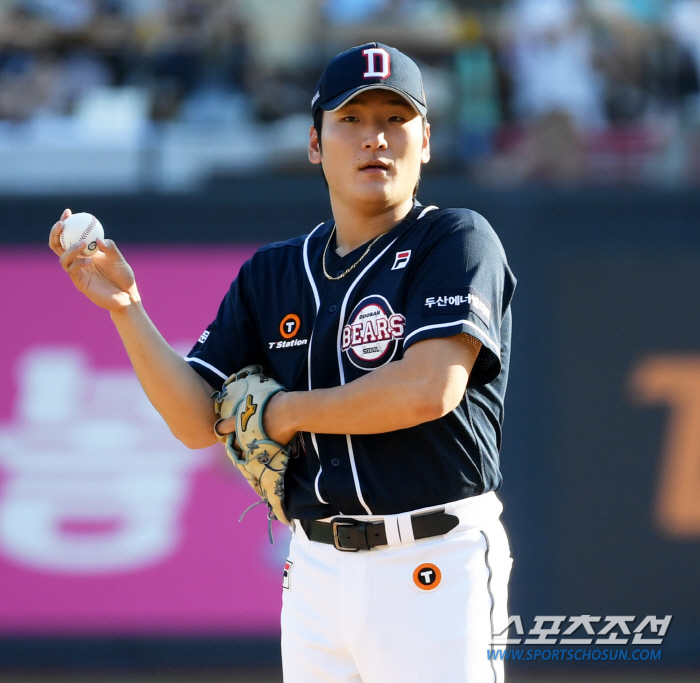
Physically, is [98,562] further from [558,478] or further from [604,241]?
[604,241]

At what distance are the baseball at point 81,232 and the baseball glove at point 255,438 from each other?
483 millimetres

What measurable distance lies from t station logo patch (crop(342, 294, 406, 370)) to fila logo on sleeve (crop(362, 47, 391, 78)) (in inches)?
20.7

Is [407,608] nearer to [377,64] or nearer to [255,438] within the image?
[255,438]

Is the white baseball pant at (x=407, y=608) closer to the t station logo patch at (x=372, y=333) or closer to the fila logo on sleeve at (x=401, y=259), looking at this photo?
the t station logo patch at (x=372, y=333)

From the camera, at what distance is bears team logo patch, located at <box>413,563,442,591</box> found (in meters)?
2.36

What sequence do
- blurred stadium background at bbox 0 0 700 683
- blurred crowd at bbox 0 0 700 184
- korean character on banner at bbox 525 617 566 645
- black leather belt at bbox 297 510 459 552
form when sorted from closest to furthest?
black leather belt at bbox 297 510 459 552 < korean character on banner at bbox 525 617 566 645 < blurred stadium background at bbox 0 0 700 683 < blurred crowd at bbox 0 0 700 184

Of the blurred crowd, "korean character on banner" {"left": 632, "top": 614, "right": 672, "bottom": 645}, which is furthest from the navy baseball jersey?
the blurred crowd

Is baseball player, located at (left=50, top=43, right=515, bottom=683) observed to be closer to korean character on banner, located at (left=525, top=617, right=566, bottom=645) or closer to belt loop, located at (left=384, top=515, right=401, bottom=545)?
belt loop, located at (left=384, top=515, right=401, bottom=545)

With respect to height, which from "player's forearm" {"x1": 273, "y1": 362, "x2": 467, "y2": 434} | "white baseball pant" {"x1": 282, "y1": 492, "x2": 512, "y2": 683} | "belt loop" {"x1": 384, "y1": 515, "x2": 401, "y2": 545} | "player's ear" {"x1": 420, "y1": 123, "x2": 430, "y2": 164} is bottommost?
"white baseball pant" {"x1": 282, "y1": 492, "x2": 512, "y2": 683}

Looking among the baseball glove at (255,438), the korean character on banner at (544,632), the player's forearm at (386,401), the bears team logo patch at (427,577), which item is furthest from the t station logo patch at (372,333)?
the korean character on banner at (544,632)

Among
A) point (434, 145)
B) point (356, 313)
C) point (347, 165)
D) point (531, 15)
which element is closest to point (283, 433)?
point (356, 313)

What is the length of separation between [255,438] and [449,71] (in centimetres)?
519

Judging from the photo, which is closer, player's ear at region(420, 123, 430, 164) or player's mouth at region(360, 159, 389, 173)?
player's mouth at region(360, 159, 389, 173)

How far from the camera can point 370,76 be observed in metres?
2.47
